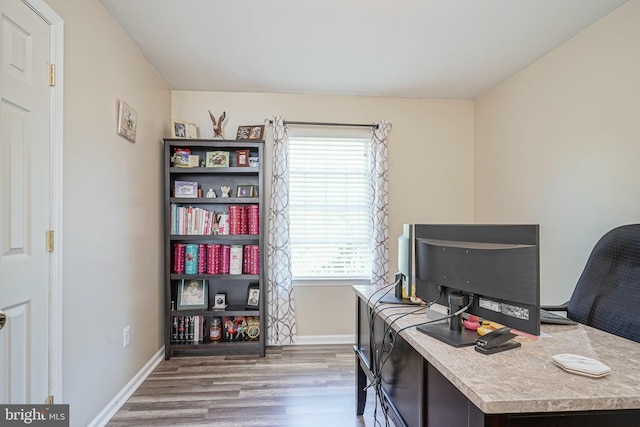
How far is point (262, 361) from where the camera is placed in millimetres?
2936

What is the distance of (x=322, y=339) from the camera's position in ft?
11.0

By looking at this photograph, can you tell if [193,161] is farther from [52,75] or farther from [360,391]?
[360,391]

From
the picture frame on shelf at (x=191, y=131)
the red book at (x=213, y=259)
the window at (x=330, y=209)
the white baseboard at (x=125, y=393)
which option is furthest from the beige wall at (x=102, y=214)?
the window at (x=330, y=209)

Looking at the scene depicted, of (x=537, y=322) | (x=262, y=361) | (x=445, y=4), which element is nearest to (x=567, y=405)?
(x=537, y=322)

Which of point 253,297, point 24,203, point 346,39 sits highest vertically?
point 346,39

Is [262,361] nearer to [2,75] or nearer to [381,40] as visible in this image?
[2,75]

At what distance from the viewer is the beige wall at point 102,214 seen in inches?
66.1

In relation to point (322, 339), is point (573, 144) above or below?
above

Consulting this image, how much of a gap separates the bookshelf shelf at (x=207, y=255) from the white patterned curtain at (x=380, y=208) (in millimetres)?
1149

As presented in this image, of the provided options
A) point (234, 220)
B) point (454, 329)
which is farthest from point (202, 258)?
point (454, 329)

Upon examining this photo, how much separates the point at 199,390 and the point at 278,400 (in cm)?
63

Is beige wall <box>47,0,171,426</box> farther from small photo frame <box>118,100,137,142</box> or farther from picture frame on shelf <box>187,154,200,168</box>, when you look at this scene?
picture frame on shelf <box>187,154,200,168</box>

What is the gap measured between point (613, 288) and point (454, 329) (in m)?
1.11

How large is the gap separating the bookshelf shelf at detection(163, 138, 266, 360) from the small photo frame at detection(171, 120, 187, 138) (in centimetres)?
11
